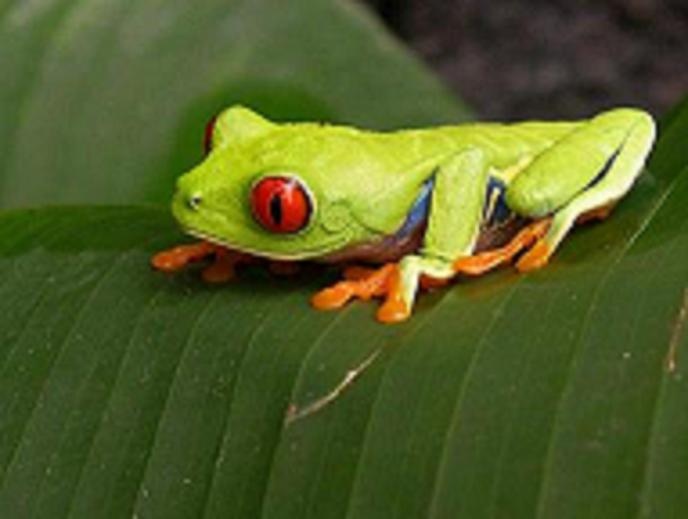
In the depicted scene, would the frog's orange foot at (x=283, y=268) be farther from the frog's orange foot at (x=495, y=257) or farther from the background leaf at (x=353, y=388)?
the frog's orange foot at (x=495, y=257)

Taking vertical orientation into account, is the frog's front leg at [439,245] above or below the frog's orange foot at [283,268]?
above

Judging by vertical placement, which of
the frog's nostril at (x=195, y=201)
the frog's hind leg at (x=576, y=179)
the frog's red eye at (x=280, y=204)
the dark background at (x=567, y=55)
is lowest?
the dark background at (x=567, y=55)

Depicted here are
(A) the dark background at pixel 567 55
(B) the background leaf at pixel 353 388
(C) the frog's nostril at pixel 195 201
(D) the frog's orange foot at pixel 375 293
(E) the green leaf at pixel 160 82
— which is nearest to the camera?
(B) the background leaf at pixel 353 388

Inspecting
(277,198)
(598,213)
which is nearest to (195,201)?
(277,198)

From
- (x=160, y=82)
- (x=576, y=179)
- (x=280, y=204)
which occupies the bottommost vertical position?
(x=160, y=82)

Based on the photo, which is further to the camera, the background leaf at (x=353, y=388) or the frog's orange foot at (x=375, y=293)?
the frog's orange foot at (x=375, y=293)

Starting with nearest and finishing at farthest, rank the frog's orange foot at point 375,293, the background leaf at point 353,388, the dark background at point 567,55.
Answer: the background leaf at point 353,388 → the frog's orange foot at point 375,293 → the dark background at point 567,55

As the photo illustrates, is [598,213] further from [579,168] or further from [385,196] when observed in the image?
[385,196]

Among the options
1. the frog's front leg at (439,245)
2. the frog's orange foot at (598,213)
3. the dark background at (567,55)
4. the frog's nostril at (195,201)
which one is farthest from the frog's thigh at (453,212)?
the dark background at (567,55)
